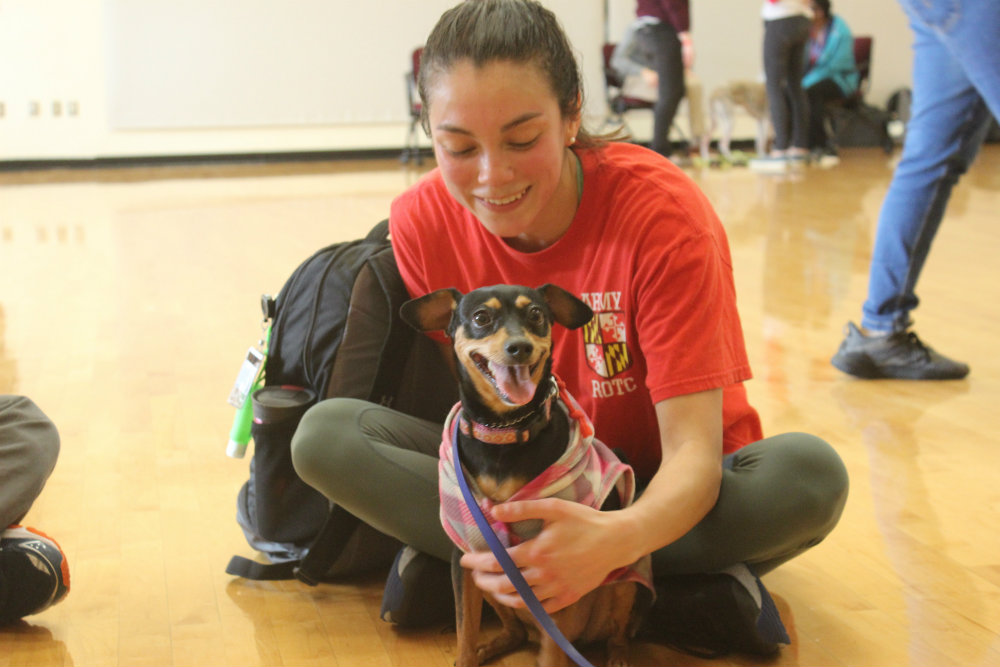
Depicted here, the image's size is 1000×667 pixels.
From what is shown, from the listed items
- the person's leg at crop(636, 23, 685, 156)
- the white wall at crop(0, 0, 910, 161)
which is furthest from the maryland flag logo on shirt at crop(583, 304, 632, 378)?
the white wall at crop(0, 0, 910, 161)

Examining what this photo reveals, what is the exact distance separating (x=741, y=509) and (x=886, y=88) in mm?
11271

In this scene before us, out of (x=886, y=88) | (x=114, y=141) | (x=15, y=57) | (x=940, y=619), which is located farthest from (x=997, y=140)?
(x=940, y=619)

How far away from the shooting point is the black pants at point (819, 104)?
32.3 ft

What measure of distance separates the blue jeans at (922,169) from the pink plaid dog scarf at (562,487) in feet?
5.59

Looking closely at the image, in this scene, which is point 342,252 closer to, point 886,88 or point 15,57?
point 15,57

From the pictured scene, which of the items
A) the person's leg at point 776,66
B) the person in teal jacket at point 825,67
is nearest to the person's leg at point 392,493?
the person's leg at point 776,66

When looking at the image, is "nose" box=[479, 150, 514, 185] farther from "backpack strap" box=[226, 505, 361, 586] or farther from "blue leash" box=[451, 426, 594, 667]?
"backpack strap" box=[226, 505, 361, 586]

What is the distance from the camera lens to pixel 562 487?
1.39 metres

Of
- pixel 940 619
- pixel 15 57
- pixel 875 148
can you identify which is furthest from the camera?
pixel 875 148

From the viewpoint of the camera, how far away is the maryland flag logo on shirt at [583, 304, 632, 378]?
1.59m

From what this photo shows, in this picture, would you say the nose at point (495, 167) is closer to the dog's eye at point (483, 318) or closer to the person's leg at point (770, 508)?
the dog's eye at point (483, 318)

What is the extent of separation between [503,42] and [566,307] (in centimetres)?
38

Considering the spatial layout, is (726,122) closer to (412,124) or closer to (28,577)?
(412,124)

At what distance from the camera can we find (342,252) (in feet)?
6.47
